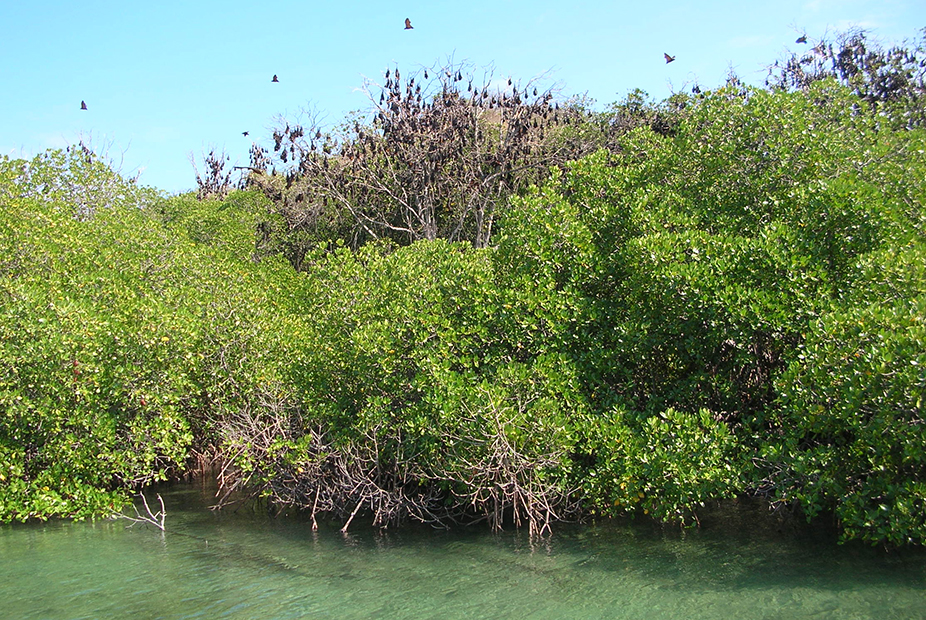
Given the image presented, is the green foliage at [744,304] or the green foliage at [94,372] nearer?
the green foliage at [744,304]

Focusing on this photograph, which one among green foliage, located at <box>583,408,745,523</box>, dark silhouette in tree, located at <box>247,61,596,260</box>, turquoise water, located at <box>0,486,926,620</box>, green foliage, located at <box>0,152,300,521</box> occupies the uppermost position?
dark silhouette in tree, located at <box>247,61,596,260</box>

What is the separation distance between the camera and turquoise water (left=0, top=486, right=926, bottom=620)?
7527mm

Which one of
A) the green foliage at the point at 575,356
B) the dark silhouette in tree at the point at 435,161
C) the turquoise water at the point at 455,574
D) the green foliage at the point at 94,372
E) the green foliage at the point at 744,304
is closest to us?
the turquoise water at the point at 455,574

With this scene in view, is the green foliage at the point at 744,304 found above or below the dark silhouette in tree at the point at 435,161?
below

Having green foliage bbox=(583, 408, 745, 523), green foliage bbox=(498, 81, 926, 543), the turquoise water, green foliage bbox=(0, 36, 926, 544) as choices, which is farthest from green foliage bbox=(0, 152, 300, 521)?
green foliage bbox=(583, 408, 745, 523)

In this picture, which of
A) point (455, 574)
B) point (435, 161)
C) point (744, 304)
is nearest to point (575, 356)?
point (744, 304)

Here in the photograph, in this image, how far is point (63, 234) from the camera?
13.5 metres

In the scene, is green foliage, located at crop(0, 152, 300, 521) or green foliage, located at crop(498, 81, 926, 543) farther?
green foliage, located at crop(0, 152, 300, 521)

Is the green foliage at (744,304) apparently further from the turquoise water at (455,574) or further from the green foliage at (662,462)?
the turquoise water at (455,574)

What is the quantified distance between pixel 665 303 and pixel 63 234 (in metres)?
9.98

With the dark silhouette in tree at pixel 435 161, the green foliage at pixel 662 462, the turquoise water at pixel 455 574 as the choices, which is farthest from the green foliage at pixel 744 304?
the dark silhouette in tree at pixel 435 161

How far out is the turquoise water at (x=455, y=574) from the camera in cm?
753

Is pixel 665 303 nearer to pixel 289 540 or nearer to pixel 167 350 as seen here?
pixel 289 540

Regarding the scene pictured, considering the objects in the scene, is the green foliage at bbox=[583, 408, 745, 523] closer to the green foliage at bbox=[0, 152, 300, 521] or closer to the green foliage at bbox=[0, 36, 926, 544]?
the green foliage at bbox=[0, 36, 926, 544]
